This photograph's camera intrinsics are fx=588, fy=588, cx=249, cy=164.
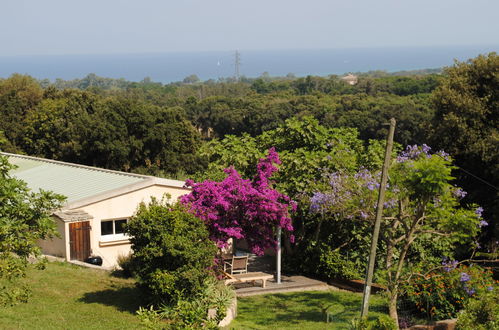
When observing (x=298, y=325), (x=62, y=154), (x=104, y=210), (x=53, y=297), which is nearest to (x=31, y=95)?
(x=62, y=154)

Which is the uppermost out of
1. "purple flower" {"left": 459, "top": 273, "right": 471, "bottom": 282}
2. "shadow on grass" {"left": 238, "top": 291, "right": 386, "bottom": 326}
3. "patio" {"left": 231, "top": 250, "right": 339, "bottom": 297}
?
"purple flower" {"left": 459, "top": 273, "right": 471, "bottom": 282}

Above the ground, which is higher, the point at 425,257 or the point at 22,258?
the point at 22,258

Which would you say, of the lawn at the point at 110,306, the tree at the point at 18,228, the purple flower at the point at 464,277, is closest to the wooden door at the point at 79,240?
the lawn at the point at 110,306

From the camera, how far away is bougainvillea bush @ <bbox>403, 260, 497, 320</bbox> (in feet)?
43.3

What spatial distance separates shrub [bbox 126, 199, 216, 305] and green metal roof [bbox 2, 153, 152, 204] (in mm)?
7848

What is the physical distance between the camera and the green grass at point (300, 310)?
1388 cm

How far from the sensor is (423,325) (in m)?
13.0

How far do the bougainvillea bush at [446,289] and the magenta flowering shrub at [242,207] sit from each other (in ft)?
15.4

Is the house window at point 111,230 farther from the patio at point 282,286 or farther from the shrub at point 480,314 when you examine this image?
→ the shrub at point 480,314

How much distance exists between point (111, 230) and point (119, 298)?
5.91m

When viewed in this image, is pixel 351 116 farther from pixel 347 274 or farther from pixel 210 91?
pixel 210 91

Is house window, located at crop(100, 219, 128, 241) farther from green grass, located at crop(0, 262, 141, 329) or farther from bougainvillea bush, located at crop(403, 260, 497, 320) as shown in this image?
bougainvillea bush, located at crop(403, 260, 497, 320)

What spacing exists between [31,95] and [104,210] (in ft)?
115

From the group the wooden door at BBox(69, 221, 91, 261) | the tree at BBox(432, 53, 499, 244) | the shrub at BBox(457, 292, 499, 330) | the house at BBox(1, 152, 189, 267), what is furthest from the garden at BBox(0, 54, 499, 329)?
the tree at BBox(432, 53, 499, 244)
